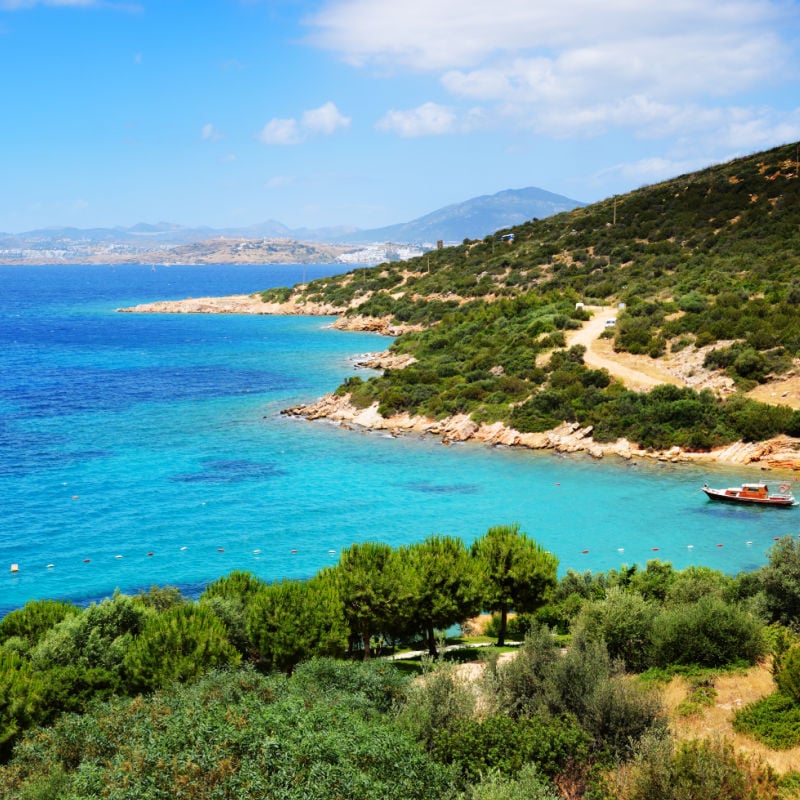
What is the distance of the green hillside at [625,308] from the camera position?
157 ft

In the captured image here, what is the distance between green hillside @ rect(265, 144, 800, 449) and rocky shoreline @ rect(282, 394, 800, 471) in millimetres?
708

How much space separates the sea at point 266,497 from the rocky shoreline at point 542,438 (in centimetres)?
120

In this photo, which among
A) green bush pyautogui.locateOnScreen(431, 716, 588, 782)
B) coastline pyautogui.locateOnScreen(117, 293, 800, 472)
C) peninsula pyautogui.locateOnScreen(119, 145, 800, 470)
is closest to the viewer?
green bush pyautogui.locateOnScreen(431, 716, 588, 782)

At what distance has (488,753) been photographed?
1341 centimetres

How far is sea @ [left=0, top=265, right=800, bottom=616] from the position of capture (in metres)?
31.5

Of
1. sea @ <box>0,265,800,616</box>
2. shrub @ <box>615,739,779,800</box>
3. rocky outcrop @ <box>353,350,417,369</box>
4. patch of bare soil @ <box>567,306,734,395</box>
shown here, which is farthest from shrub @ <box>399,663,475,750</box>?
rocky outcrop @ <box>353,350,417,369</box>

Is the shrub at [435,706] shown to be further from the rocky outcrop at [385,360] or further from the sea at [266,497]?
the rocky outcrop at [385,360]

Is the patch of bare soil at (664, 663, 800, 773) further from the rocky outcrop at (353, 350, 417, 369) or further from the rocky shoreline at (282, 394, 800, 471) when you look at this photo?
the rocky outcrop at (353, 350, 417, 369)

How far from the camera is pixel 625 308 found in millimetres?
64750

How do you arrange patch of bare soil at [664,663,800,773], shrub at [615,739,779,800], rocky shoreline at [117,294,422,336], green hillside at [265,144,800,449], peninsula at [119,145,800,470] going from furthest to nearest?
rocky shoreline at [117,294,422,336]
green hillside at [265,144,800,449]
peninsula at [119,145,800,470]
patch of bare soil at [664,663,800,773]
shrub at [615,739,779,800]

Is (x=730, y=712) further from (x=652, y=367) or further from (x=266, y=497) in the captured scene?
(x=652, y=367)

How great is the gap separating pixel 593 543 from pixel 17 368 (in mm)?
64381

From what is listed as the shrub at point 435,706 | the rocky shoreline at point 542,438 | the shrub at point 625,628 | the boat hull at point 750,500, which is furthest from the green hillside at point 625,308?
the shrub at point 435,706

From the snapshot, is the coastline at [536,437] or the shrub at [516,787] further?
the coastline at [536,437]
